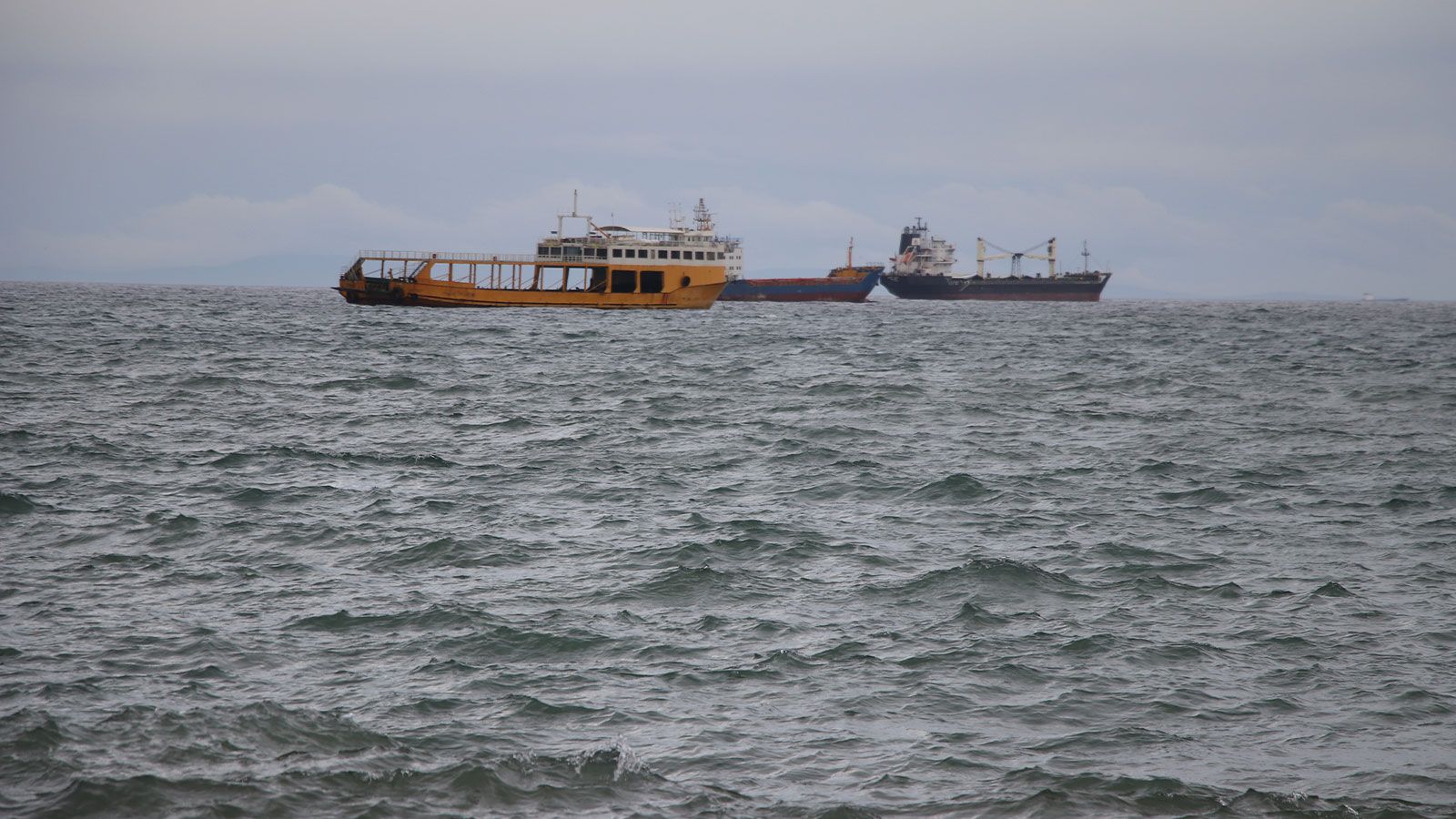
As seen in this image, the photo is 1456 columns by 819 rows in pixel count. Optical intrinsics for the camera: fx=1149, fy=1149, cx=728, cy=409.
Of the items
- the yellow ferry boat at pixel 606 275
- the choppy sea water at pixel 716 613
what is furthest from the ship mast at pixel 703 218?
the choppy sea water at pixel 716 613

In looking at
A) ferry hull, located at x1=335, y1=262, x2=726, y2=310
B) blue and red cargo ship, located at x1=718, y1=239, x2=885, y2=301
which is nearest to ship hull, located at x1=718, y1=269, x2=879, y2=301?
blue and red cargo ship, located at x1=718, y1=239, x2=885, y2=301

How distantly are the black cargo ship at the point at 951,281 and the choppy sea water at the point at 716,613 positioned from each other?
382ft

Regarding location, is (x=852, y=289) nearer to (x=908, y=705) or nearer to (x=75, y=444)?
(x=75, y=444)

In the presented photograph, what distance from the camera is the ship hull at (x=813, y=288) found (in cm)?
12275

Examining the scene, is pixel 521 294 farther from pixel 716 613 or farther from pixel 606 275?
pixel 716 613

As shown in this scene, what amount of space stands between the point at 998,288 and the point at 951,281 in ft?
24.3

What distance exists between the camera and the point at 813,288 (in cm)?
12494

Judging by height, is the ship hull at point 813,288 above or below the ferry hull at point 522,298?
above

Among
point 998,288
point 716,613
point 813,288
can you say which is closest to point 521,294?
point 813,288

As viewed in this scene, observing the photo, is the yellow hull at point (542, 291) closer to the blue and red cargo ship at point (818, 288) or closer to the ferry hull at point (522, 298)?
the ferry hull at point (522, 298)

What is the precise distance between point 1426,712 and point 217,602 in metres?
10.7

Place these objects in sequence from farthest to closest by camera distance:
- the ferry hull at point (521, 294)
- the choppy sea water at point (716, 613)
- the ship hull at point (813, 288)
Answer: the ship hull at point (813, 288) → the ferry hull at point (521, 294) → the choppy sea water at point (716, 613)

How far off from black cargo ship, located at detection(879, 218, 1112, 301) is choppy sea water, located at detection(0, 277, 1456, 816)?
116525 millimetres

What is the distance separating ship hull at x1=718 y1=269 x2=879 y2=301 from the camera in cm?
12275
